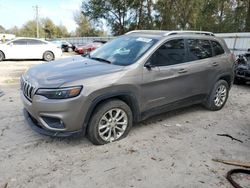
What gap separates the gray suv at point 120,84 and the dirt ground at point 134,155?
33 cm

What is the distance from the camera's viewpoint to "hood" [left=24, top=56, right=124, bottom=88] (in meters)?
3.86

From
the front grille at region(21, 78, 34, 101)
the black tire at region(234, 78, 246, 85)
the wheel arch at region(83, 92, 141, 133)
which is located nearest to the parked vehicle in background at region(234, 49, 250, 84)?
the black tire at region(234, 78, 246, 85)

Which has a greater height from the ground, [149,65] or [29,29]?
[29,29]

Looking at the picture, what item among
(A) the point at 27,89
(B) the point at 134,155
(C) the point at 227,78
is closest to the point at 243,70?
(C) the point at 227,78

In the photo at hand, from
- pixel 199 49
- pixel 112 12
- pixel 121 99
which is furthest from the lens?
pixel 112 12

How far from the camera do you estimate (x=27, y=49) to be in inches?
624

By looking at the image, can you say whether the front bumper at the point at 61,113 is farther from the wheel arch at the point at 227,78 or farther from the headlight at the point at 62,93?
the wheel arch at the point at 227,78

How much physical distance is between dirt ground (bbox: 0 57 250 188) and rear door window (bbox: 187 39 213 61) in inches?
50.6

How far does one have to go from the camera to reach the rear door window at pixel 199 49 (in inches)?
209

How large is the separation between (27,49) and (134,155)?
1371 centimetres

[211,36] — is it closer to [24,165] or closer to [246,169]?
[246,169]

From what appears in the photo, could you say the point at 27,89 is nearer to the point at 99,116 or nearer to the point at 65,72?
the point at 65,72

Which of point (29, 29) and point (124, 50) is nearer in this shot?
point (124, 50)

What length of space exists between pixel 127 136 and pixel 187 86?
5.10 ft
